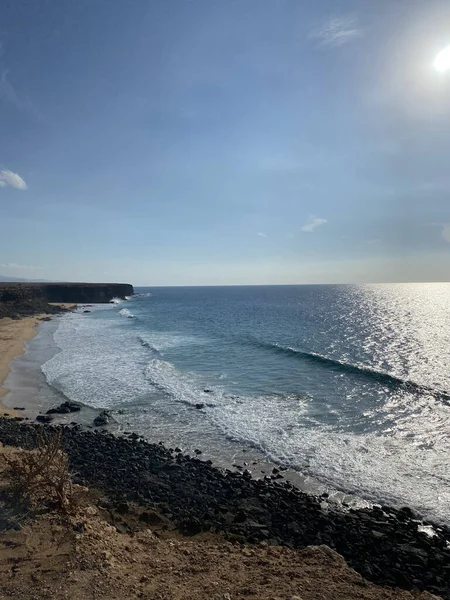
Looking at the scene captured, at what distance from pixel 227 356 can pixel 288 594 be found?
2620cm

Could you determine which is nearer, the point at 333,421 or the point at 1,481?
the point at 1,481

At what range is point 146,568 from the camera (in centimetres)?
688

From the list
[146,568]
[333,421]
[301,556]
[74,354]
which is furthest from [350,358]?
[146,568]

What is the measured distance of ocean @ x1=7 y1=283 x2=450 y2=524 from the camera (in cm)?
1331

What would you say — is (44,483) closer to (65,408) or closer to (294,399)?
(65,408)

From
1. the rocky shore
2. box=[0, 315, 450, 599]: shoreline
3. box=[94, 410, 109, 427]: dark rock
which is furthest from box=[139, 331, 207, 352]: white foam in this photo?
the rocky shore

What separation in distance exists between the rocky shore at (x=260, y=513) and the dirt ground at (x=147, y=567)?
31.6 inches

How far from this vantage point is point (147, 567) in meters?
6.93

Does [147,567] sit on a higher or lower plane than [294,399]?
higher

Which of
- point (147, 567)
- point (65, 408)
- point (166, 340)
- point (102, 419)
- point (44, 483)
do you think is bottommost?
point (102, 419)

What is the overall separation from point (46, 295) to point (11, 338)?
5546cm

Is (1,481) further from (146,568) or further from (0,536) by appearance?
(146,568)

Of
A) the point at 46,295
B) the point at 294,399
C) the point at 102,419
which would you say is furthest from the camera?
the point at 46,295

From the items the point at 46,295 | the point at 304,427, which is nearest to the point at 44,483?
the point at 304,427
